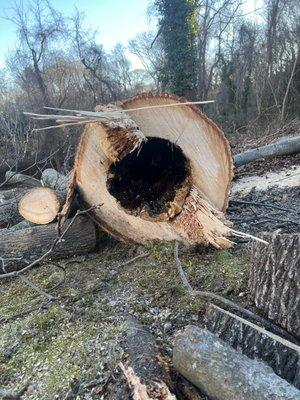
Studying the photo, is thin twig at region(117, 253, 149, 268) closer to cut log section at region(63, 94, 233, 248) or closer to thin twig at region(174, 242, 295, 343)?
cut log section at region(63, 94, 233, 248)

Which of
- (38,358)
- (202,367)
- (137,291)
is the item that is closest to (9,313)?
(38,358)

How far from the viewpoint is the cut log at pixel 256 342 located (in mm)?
1393

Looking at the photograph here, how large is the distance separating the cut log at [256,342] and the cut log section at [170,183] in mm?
695

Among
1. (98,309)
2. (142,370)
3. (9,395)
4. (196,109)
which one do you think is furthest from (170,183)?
(9,395)

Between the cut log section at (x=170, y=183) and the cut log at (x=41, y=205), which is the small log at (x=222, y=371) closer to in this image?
the cut log section at (x=170, y=183)

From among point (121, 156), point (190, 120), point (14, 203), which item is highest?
point (190, 120)

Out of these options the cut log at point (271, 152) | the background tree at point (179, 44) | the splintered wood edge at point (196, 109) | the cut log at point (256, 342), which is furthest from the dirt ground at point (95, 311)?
the background tree at point (179, 44)

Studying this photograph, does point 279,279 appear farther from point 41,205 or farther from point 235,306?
point 41,205

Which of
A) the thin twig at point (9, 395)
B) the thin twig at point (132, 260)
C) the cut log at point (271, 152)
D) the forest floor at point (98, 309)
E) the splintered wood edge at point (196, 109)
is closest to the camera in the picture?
the thin twig at point (9, 395)

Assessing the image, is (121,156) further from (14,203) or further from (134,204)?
(14,203)

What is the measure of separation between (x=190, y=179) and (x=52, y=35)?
1657 cm

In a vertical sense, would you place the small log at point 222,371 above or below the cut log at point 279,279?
below

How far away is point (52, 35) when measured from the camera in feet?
54.5

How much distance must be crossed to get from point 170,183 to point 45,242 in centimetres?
99
